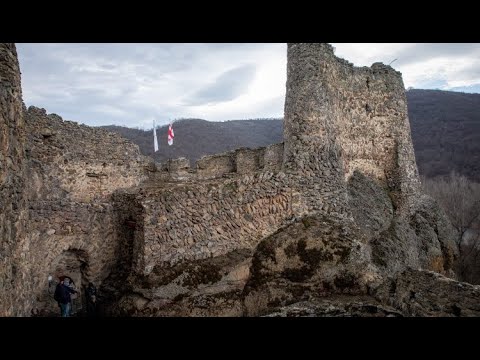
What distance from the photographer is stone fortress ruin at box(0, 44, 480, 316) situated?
21.4 feet

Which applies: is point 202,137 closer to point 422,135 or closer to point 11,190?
point 422,135

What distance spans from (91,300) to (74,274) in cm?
87

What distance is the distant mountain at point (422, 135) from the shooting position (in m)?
49.0

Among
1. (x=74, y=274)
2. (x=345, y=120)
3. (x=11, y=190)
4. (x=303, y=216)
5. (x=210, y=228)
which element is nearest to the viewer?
(x=11, y=190)

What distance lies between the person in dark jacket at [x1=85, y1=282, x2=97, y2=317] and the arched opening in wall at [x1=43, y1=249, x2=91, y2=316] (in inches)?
10.3

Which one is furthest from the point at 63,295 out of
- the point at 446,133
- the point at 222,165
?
the point at 446,133

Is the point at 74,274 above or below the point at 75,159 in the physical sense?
below

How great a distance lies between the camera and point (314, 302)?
26.1 ft

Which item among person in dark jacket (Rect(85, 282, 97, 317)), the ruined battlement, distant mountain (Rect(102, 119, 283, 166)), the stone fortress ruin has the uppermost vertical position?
distant mountain (Rect(102, 119, 283, 166))

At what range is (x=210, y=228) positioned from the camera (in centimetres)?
873

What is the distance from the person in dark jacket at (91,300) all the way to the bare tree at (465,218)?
19.7 m

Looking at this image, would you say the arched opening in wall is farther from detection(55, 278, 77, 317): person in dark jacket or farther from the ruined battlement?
the ruined battlement

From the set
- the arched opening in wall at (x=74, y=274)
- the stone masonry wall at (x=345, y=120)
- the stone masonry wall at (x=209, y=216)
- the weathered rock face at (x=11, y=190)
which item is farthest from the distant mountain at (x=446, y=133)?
the weathered rock face at (x=11, y=190)

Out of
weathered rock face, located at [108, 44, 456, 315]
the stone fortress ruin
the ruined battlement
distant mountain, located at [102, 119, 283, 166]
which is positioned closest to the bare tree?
weathered rock face, located at [108, 44, 456, 315]
